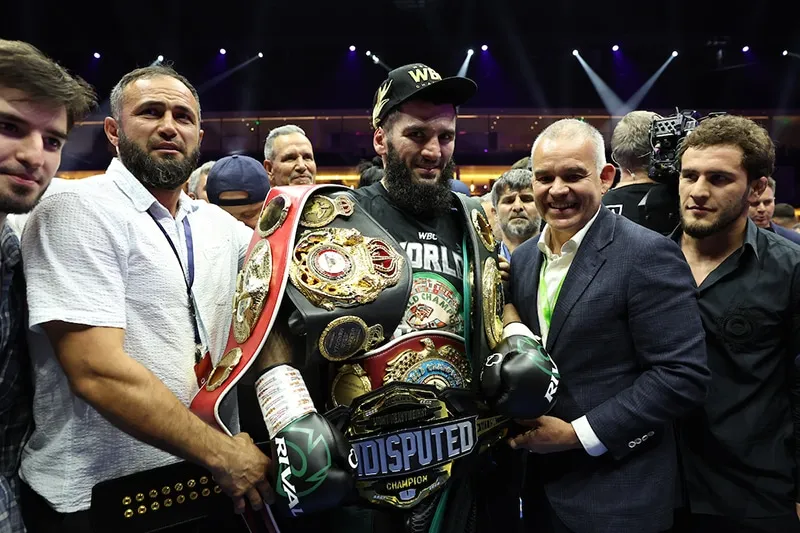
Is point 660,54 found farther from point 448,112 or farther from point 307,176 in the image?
point 448,112

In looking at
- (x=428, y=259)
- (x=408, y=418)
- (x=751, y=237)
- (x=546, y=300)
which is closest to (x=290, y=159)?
(x=428, y=259)

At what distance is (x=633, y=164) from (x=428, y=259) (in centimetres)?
153

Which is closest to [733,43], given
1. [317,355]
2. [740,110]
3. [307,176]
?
[740,110]

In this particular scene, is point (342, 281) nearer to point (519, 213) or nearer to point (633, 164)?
point (633, 164)

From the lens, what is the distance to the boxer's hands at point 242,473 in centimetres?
142

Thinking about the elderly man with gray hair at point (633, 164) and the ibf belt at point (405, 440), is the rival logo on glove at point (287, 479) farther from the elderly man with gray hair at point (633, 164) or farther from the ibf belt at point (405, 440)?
the elderly man with gray hair at point (633, 164)

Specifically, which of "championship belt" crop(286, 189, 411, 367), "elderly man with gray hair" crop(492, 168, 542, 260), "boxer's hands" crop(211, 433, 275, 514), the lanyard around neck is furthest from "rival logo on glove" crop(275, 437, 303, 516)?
"elderly man with gray hair" crop(492, 168, 542, 260)

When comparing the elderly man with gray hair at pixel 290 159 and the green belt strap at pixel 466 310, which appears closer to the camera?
the green belt strap at pixel 466 310

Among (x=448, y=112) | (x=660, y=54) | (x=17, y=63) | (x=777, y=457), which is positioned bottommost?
(x=777, y=457)

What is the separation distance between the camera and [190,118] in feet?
6.17

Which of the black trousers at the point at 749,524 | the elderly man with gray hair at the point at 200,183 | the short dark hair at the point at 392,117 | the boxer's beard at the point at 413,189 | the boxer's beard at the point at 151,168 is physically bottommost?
the black trousers at the point at 749,524

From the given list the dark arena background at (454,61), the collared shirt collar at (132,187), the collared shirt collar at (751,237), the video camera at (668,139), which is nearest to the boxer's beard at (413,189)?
the collared shirt collar at (132,187)

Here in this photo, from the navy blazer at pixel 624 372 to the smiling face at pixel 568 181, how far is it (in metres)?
0.08

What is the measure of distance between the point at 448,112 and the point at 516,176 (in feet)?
6.28
